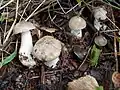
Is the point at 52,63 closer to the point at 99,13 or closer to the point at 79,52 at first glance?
the point at 79,52

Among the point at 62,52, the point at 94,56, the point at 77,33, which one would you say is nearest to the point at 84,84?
the point at 94,56

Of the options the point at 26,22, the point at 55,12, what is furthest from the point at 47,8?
the point at 26,22

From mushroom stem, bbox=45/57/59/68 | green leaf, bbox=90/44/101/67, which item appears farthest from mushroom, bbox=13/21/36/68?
green leaf, bbox=90/44/101/67

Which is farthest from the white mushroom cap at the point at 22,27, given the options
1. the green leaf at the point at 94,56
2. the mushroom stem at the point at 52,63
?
the green leaf at the point at 94,56

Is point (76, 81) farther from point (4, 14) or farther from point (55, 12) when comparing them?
point (4, 14)

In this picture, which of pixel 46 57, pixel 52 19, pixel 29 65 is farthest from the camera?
pixel 52 19

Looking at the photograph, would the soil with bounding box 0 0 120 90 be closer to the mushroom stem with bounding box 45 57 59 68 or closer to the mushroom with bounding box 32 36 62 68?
the mushroom stem with bounding box 45 57 59 68

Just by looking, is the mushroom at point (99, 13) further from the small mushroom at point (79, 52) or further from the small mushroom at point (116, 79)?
the small mushroom at point (116, 79)
